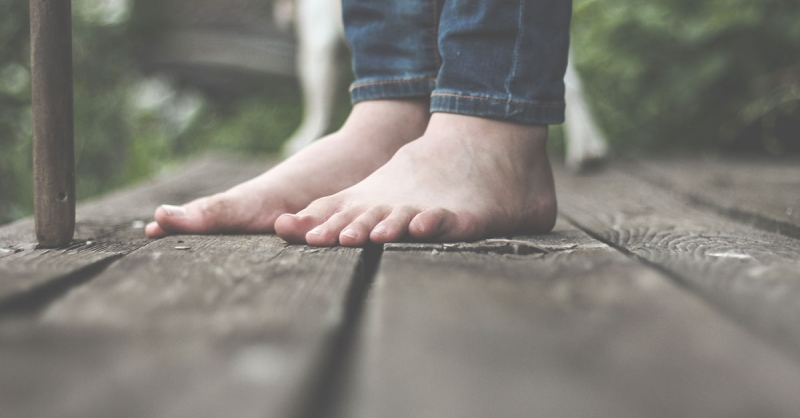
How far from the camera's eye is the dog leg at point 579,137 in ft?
6.79

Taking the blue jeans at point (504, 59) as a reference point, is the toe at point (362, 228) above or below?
below

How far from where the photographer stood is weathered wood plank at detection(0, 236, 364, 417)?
332 millimetres

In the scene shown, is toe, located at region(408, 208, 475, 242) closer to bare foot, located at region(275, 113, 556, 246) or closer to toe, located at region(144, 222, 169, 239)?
bare foot, located at region(275, 113, 556, 246)

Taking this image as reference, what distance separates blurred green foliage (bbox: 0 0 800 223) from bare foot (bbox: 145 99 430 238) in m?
1.90

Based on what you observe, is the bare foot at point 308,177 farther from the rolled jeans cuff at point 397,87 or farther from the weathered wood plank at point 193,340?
the weathered wood plank at point 193,340

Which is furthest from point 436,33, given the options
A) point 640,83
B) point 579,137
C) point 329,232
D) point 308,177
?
point 640,83

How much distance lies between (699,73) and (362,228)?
2298 mm

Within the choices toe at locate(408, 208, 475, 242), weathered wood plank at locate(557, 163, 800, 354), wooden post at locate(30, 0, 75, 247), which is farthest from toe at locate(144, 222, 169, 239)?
weathered wood plank at locate(557, 163, 800, 354)

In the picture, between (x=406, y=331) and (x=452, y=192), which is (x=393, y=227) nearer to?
(x=452, y=192)

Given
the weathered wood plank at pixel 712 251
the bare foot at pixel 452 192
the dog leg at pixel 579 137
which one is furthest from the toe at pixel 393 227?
the dog leg at pixel 579 137

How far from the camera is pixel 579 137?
214 centimetres

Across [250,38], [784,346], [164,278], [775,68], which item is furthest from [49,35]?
[250,38]

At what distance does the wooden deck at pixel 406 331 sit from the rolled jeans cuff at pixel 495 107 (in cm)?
21

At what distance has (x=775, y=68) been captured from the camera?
271cm
